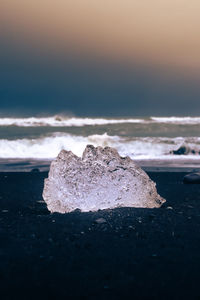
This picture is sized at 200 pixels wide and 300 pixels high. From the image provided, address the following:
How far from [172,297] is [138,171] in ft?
8.48

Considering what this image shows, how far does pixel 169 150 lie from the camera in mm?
16641

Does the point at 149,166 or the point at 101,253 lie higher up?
the point at 101,253

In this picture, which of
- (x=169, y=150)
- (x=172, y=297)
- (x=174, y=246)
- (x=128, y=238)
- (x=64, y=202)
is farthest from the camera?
(x=169, y=150)

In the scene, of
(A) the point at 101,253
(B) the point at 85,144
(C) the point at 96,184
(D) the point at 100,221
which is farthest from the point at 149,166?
(B) the point at 85,144

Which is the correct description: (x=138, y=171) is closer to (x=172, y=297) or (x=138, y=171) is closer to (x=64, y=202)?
(x=64, y=202)

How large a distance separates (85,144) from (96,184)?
15316mm

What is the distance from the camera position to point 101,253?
9.10 ft

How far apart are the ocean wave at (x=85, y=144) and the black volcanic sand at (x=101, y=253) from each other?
12.3 m

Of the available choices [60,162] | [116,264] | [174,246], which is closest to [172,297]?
[116,264]

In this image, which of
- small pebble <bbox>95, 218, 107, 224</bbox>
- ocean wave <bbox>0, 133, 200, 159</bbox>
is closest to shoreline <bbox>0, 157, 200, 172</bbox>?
ocean wave <bbox>0, 133, 200, 159</bbox>

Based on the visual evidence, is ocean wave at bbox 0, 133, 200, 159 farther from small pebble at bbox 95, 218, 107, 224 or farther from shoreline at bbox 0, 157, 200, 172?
small pebble at bbox 95, 218, 107, 224

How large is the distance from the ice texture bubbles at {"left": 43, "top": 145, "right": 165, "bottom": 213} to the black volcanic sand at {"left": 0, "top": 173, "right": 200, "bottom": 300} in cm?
23

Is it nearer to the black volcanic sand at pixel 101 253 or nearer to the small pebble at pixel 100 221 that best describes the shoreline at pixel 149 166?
the black volcanic sand at pixel 101 253

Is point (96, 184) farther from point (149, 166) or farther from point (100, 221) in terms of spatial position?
point (149, 166)
